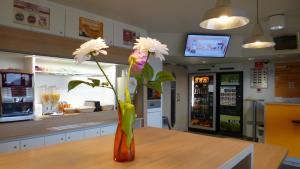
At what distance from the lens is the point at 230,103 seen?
5.96 metres

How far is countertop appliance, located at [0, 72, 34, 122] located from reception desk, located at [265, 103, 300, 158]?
406cm

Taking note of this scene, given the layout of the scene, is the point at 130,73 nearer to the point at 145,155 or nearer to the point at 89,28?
the point at 145,155

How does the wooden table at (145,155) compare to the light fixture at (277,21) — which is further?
the light fixture at (277,21)

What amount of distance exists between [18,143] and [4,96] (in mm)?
583

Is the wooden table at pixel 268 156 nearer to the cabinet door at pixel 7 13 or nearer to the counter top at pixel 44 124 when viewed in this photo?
the counter top at pixel 44 124

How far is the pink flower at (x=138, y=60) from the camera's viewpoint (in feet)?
3.83

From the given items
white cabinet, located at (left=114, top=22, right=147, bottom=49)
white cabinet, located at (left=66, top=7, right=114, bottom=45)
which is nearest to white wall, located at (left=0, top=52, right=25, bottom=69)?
white cabinet, located at (left=66, top=7, right=114, bottom=45)

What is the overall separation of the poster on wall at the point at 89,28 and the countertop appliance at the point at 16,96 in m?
0.92

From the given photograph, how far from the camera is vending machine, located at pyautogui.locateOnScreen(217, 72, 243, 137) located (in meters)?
5.81

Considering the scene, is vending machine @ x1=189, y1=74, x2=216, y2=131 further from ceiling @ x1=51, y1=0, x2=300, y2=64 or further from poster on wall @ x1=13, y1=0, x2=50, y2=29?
poster on wall @ x1=13, y1=0, x2=50, y2=29

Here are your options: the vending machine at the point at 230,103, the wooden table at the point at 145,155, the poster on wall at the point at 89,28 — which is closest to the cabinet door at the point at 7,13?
the poster on wall at the point at 89,28

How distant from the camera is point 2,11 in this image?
97.8 inches

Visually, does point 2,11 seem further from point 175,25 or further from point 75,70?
point 175,25

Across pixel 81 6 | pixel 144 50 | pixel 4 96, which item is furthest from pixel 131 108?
pixel 81 6
